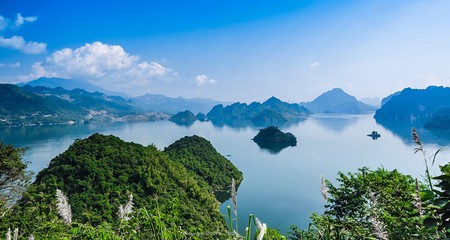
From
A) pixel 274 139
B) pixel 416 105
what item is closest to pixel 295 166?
pixel 274 139

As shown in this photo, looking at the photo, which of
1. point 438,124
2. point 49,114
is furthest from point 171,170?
point 49,114

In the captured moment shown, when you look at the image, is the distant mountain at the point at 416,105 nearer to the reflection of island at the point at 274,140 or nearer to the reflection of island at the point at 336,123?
the reflection of island at the point at 336,123

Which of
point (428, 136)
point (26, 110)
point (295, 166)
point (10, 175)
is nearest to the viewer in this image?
point (10, 175)

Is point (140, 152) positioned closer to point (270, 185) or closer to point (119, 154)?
point (119, 154)

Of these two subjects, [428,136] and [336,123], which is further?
[336,123]

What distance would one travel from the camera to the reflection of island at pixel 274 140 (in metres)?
72.3

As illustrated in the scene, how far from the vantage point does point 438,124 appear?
306 feet

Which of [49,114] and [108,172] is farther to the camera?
[49,114]

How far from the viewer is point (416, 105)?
474 feet

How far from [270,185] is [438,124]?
3379 inches

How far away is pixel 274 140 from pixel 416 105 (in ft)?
359

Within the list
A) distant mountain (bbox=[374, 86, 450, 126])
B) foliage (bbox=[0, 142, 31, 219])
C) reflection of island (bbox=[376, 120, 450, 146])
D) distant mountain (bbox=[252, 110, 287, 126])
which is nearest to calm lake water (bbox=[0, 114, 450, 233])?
reflection of island (bbox=[376, 120, 450, 146])

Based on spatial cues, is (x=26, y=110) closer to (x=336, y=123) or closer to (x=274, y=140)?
(x=274, y=140)

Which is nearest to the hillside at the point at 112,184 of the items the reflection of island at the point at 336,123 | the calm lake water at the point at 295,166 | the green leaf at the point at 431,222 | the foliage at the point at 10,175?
the foliage at the point at 10,175
